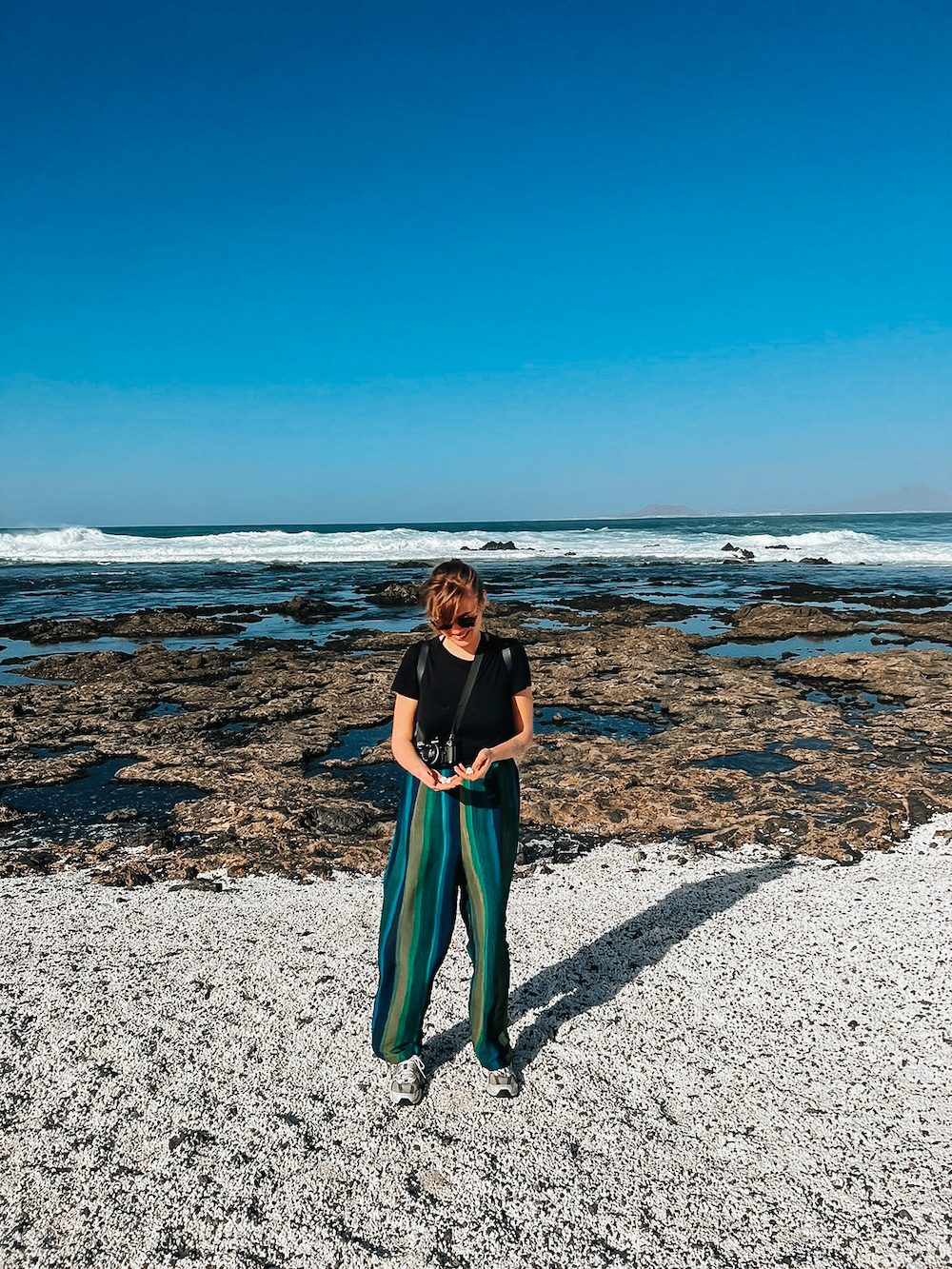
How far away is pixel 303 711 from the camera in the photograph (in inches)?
361

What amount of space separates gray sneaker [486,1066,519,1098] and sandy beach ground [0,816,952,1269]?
42mm

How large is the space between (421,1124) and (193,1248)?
806mm

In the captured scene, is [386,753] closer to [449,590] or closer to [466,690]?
[466,690]

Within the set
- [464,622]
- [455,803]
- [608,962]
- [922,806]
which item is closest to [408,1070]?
[455,803]

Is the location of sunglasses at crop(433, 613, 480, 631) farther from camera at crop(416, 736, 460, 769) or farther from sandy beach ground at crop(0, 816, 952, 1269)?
sandy beach ground at crop(0, 816, 952, 1269)

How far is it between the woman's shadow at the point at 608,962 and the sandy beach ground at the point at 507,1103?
2 centimetres

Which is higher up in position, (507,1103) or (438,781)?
(438,781)

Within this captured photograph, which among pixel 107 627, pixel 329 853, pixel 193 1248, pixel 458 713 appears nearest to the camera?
pixel 193 1248

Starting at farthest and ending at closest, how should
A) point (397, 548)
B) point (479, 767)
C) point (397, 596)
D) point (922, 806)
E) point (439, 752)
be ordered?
1. point (397, 548)
2. point (397, 596)
3. point (922, 806)
4. point (439, 752)
5. point (479, 767)

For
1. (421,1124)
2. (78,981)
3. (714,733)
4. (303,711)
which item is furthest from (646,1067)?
(303,711)

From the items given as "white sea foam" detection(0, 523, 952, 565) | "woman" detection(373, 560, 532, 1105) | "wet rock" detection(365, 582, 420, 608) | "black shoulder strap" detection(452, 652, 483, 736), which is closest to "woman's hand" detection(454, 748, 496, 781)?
"woman" detection(373, 560, 532, 1105)

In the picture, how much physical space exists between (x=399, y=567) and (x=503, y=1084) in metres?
35.7

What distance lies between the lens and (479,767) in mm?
2555

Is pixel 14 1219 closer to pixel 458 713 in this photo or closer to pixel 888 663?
pixel 458 713
